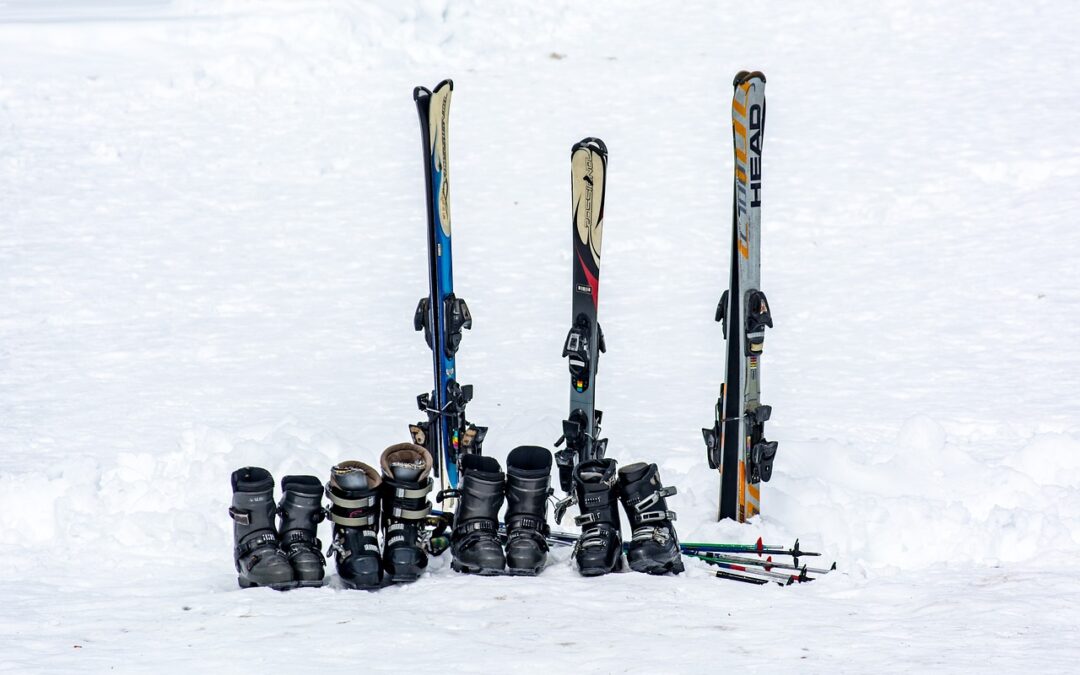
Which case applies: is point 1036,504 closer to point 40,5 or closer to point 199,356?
point 199,356

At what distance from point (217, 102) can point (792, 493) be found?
979 centimetres

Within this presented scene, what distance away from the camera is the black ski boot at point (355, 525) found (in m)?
4.19

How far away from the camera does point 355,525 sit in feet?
14.0

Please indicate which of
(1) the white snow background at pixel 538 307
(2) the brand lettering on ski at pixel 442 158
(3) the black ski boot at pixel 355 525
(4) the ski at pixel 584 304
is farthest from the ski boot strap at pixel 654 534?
(2) the brand lettering on ski at pixel 442 158

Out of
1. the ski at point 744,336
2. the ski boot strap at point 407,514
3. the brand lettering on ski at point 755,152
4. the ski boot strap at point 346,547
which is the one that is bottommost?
the ski boot strap at point 346,547

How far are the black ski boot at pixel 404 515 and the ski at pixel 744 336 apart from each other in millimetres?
1299

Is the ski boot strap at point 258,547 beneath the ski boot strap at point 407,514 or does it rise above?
beneath

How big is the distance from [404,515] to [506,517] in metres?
0.38

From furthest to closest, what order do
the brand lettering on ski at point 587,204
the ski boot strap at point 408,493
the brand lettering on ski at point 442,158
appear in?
the brand lettering on ski at point 442,158, the brand lettering on ski at point 587,204, the ski boot strap at point 408,493

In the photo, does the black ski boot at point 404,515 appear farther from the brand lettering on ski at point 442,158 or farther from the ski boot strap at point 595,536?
the brand lettering on ski at point 442,158

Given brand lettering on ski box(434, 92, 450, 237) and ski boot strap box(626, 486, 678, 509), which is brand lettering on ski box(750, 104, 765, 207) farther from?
brand lettering on ski box(434, 92, 450, 237)

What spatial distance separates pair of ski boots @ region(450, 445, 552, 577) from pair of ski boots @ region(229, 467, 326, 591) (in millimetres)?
503

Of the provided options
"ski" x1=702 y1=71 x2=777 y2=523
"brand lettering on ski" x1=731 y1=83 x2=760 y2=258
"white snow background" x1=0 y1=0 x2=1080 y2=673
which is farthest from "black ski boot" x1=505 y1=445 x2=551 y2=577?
"brand lettering on ski" x1=731 y1=83 x2=760 y2=258

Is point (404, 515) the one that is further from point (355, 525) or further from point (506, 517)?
point (506, 517)
